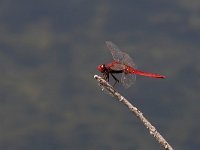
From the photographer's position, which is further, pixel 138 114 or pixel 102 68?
pixel 102 68

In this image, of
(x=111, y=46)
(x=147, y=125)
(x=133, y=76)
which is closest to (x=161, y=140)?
(x=147, y=125)

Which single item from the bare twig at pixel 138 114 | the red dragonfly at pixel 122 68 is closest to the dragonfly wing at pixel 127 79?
the red dragonfly at pixel 122 68

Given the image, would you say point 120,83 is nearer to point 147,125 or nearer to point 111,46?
point 111,46

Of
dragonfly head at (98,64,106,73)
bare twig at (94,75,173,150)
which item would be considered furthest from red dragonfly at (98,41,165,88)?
bare twig at (94,75,173,150)

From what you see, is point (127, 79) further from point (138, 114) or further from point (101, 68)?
point (138, 114)

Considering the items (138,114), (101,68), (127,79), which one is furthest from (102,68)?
(138,114)
